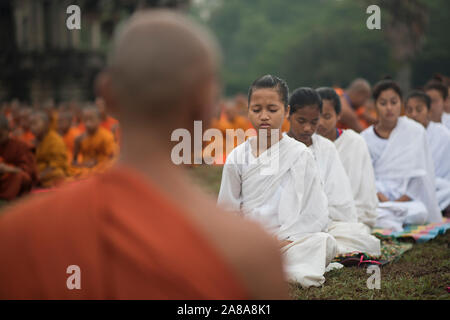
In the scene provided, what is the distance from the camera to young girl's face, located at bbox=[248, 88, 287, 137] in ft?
14.9

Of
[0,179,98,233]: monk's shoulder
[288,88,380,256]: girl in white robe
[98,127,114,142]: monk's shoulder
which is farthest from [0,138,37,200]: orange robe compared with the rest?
[0,179,98,233]: monk's shoulder

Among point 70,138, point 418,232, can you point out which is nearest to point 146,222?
point 418,232

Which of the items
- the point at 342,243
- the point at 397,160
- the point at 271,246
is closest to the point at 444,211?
the point at 397,160

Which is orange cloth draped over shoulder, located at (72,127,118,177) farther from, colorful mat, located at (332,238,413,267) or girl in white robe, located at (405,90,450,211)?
colorful mat, located at (332,238,413,267)

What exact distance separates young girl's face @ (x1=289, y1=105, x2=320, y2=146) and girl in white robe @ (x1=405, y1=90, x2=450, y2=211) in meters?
3.02

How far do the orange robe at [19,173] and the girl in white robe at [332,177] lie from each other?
19.8ft

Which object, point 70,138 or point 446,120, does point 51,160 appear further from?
point 446,120

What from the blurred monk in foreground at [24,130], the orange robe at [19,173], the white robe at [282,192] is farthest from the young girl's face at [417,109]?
the blurred monk in foreground at [24,130]

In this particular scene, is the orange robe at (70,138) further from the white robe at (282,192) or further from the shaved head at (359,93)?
the white robe at (282,192)

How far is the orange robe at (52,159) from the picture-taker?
10.7 meters

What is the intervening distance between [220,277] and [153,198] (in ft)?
0.98

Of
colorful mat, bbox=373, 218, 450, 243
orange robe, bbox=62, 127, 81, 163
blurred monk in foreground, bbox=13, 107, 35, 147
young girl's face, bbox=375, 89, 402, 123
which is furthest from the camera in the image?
blurred monk in foreground, bbox=13, 107, 35, 147

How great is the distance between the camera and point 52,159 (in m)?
10.9

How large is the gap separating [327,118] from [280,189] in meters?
1.59
